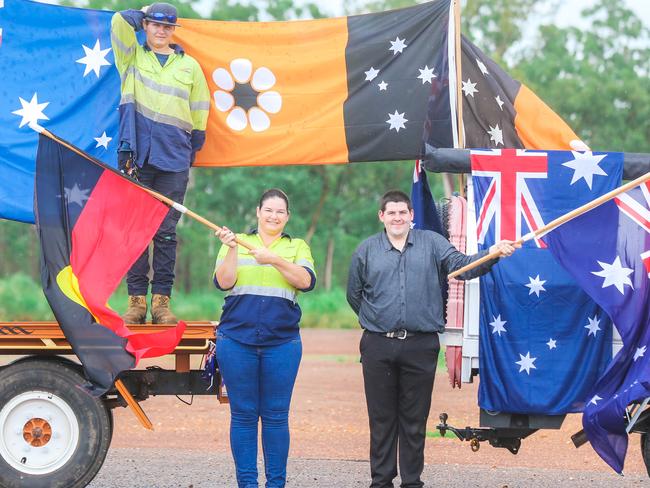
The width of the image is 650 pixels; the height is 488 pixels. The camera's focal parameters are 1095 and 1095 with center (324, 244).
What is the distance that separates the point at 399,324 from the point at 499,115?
2.25 metres

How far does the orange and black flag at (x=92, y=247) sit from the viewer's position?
6934 mm

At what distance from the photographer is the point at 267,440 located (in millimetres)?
6891

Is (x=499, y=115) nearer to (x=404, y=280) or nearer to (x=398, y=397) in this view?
(x=404, y=280)

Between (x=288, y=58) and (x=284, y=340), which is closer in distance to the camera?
(x=284, y=340)

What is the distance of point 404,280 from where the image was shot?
23.2 ft

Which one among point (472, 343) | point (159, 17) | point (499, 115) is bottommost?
point (472, 343)

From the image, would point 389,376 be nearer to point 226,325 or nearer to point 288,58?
point 226,325

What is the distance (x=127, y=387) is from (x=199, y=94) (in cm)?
221

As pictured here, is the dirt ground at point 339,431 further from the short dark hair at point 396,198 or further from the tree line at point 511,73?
the tree line at point 511,73

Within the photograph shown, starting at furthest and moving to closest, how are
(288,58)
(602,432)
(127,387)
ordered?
(288,58)
(127,387)
(602,432)

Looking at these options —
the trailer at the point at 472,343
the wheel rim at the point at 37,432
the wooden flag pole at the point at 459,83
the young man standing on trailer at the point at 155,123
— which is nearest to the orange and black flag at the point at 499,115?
the wooden flag pole at the point at 459,83

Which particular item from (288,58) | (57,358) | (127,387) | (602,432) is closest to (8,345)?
(57,358)

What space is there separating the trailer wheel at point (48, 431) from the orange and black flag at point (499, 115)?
3470 millimetres

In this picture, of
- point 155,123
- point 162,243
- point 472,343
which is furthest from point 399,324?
point 155,123
